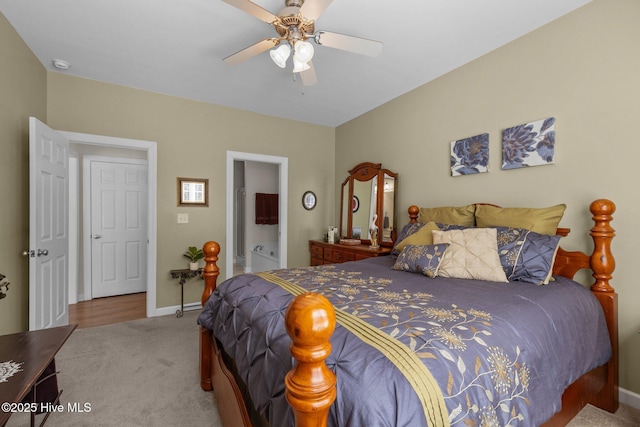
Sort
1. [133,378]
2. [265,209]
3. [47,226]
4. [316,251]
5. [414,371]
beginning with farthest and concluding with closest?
[265,209], [316,251], [47,226], [133,378], [414,371]

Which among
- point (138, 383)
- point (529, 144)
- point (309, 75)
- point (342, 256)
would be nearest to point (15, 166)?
point (138, 383)

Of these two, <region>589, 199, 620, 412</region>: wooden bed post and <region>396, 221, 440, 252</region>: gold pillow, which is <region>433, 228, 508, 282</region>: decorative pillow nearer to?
<region>396, 221, 440, 252</region>: gold pillow

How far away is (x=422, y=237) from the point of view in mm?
2396

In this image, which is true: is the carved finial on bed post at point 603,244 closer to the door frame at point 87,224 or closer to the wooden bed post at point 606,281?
the wooden bed post at point 606,281

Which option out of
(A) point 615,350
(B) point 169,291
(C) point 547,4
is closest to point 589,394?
(A) point 615,350

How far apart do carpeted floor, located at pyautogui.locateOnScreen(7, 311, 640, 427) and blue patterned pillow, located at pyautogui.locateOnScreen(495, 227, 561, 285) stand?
0.88 metres

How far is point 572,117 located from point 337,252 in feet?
8.64

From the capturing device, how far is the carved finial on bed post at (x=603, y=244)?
1801 millimetres

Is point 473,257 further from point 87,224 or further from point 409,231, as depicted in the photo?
point 87,224

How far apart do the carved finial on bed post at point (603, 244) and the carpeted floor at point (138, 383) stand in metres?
0.81

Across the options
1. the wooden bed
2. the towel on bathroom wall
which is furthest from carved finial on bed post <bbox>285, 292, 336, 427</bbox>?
the towel on bathroom wall

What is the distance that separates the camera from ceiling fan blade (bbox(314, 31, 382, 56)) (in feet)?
6.28

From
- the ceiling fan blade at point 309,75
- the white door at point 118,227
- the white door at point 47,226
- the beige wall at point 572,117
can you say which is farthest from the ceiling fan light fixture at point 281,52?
the white door at point 118,227

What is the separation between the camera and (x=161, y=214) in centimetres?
357
